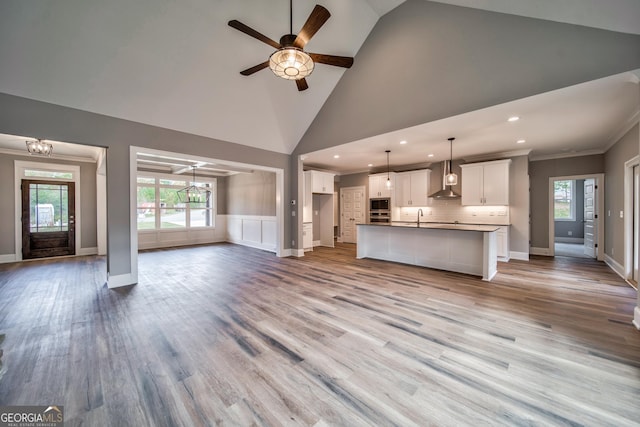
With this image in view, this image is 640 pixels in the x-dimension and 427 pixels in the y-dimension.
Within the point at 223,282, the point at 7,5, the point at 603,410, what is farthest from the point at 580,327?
the point at 7,5

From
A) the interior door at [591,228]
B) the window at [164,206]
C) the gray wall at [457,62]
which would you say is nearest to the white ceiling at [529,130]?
the gray wall at [457,62]

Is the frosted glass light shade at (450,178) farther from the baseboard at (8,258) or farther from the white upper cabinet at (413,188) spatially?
the baseboard at (8,258)

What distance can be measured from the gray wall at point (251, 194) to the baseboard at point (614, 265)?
7816mm

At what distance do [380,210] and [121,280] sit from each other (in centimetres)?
704

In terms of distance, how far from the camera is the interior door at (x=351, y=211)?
353 inches

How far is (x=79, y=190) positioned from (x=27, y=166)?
42.3 inches

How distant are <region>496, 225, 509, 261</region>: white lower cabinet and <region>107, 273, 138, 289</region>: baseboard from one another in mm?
7989

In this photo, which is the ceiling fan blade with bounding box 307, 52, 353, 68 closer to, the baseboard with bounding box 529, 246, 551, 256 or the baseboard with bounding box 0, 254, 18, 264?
the baseboard with bounding box 529, 246, 551, 256

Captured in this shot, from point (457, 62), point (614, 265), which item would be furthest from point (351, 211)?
point (614, 265)

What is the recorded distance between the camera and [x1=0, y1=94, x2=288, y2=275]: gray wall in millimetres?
3303

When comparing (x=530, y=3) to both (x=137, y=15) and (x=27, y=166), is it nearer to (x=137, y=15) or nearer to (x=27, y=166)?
(x=137, y=15)

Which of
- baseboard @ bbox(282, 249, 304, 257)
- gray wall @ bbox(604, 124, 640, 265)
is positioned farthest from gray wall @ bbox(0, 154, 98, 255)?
gray wall @ bbox(604, 124, 640, 265)

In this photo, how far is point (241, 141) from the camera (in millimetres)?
5652

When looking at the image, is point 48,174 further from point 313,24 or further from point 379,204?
point 379,204
